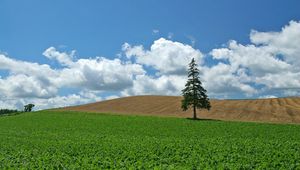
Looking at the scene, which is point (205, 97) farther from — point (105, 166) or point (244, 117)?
point (105, 166)

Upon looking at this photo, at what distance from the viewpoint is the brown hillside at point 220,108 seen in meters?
69.9

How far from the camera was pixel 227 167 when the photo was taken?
17562 millimetres

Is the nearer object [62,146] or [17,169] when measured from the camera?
[17,169]

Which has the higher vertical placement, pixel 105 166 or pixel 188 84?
pixel 188 84

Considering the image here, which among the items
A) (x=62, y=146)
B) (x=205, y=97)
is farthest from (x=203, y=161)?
(x=205, y=97)

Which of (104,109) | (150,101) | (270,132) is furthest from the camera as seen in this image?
(150,101)

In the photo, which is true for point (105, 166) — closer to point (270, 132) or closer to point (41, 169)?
point (41, 169)

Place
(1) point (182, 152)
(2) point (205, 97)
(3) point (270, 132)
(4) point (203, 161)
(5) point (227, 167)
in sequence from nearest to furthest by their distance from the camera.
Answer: (5) point (227, 167) → (4) point (203, 161) → (1) point (182, 152) → (3) point (270, 132) → (2) point (205, 97)

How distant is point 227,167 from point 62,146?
49.6 ft

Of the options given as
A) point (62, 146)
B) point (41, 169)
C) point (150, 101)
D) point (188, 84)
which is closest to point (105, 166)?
point (41, 169)

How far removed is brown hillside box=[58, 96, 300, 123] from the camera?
6994 centimetres

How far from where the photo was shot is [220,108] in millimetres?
80250

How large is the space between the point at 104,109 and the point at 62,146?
196 feet

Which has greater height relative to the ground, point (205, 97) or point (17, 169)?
point (205, 97)
